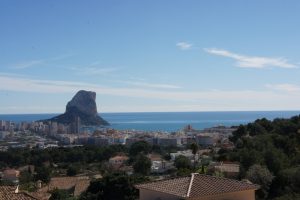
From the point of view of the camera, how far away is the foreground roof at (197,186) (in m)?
12.9

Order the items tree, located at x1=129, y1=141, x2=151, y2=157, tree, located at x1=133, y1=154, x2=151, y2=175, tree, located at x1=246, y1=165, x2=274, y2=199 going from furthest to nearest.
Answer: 1. tree, located at x1=129, y1=141, x2=151, y2=157
2. tree, located at x1=133, y1=154, x2=151, y2=175
3. tree, located at x1=246, y1=165, x2=274, y2=199

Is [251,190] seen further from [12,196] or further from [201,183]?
[12,196]

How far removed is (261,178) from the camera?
71.2 feet

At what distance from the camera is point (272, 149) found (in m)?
25.7

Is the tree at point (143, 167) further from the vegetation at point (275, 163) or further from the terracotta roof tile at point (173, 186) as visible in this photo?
the terracotta roof tile at point (173, 186)

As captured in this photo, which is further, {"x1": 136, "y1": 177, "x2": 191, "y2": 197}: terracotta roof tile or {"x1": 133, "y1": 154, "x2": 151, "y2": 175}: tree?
{"x1": 133, "y1": 154, "x2": 151, "y2": 175}: tree

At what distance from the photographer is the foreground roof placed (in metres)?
12.9

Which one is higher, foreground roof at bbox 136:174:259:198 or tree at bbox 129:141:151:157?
foreground roof at bbox 136:174:259:198

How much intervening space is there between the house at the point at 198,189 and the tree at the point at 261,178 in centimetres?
811

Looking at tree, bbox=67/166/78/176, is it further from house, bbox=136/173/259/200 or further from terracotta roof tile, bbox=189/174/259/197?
terracotta roof tile, bbox=189/174/259/197

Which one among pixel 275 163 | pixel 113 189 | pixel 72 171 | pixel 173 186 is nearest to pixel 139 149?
pixel 72 171

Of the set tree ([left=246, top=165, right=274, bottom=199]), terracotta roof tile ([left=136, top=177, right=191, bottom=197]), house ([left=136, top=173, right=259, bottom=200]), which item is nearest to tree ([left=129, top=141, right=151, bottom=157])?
tree ([left=246, top=165, right=274, bottom=199])

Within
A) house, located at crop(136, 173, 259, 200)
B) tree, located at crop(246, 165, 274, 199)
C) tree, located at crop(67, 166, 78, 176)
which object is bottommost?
tree, located at crop(67, 166, 78, 176)

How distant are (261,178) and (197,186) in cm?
935
